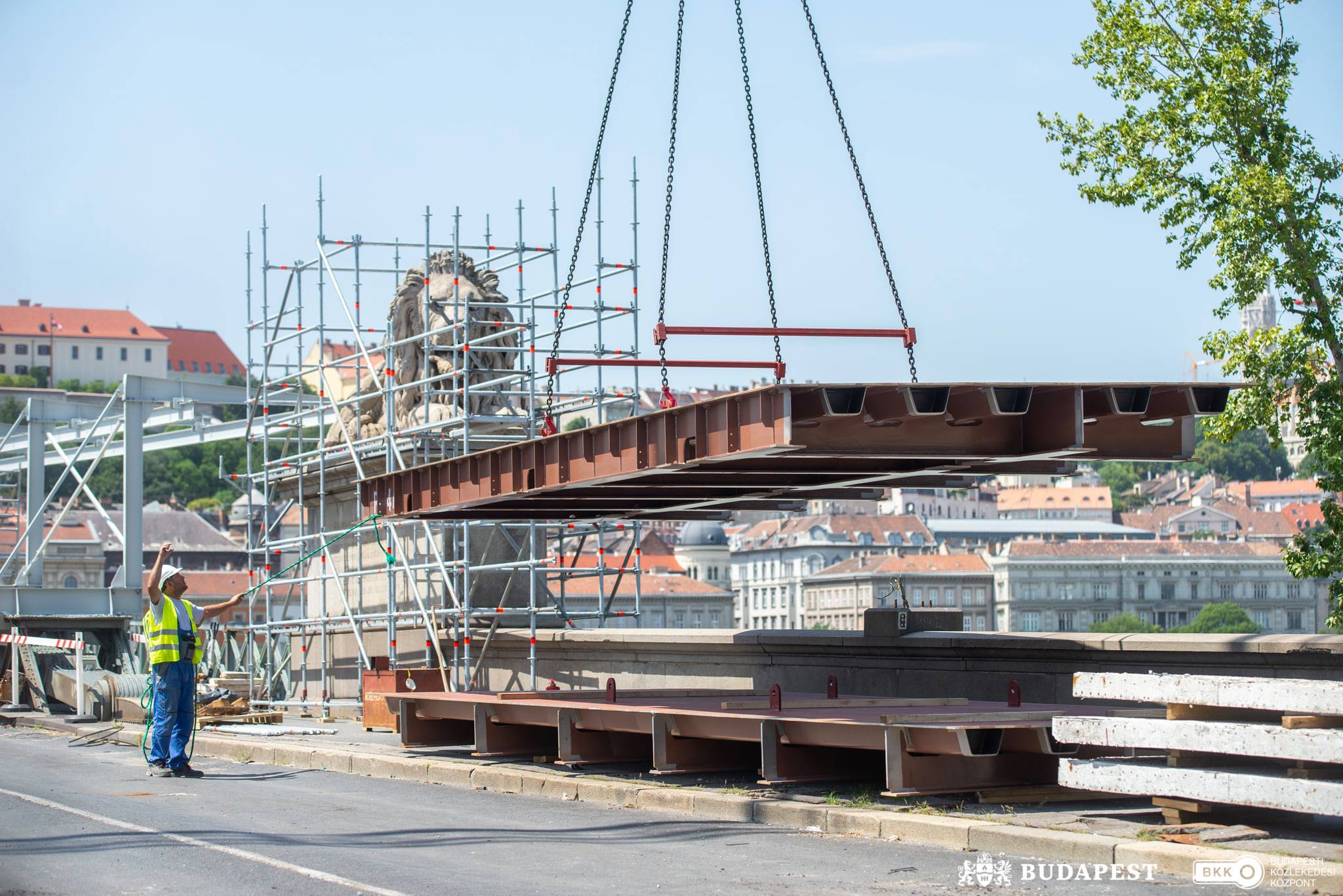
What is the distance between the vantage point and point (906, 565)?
18612 centimetres

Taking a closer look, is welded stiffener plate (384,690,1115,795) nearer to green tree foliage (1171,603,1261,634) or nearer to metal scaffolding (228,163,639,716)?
metal scaffolding (228,163,639,716)

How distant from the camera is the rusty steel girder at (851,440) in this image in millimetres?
12555

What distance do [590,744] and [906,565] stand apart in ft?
569

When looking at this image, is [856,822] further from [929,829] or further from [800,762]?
[800,762]

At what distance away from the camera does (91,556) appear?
516 feet

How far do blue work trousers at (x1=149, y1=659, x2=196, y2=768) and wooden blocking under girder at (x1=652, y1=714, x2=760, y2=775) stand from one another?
176 inches

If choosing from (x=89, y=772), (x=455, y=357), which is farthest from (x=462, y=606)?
(x=89, y=772)

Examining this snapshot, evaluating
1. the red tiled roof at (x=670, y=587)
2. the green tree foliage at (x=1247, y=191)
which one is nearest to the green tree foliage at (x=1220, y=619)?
the red tiled roof at (x=670, y=587)

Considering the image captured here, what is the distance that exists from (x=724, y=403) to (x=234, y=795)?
17.4ft

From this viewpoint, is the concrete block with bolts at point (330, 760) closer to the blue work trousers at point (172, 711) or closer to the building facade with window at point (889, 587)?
the blue work trousers at point (172, 711)

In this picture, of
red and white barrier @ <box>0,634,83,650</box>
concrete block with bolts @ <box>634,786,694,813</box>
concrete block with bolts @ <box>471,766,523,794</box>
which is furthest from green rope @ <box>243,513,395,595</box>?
concrete block with bolts @ <box>634,786,694,813</box>

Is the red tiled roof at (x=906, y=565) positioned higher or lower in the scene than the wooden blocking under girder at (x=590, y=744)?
higher

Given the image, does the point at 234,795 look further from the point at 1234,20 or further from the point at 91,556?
the point at 91,556

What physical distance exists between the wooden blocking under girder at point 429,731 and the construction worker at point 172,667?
2248mm
